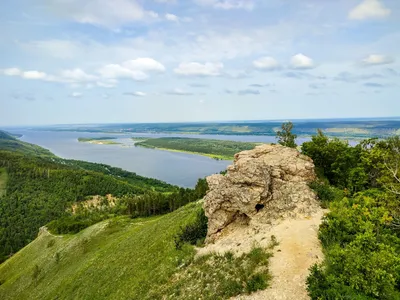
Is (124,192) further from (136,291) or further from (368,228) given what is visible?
(368,228)

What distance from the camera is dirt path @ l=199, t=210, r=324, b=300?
1734cm

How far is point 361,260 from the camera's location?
14.7m

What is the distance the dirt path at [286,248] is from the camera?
1734 cm

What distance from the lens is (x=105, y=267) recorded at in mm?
→ 37531

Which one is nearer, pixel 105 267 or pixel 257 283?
pixel 257 283

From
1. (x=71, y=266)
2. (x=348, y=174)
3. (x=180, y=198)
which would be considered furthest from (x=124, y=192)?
(x=348, y=174)

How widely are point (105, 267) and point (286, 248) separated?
27.1 m

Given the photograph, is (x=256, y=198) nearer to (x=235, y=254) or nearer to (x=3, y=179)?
(x=235, y=254)

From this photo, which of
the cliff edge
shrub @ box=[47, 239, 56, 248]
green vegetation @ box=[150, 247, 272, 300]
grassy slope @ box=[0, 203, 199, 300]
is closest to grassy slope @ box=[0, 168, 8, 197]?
shrub @ box=[47, 239, 56, 248]

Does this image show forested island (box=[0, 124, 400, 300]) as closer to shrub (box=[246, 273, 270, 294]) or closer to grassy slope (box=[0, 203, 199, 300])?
shrub (box=[246, 273, 270, 294])

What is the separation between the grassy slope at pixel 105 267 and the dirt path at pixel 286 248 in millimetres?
5453

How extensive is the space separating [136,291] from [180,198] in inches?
2477

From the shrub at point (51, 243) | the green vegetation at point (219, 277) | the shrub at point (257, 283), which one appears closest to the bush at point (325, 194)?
the green vegetation at point (219, 277)

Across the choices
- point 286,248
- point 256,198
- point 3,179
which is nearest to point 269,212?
point 256,198
